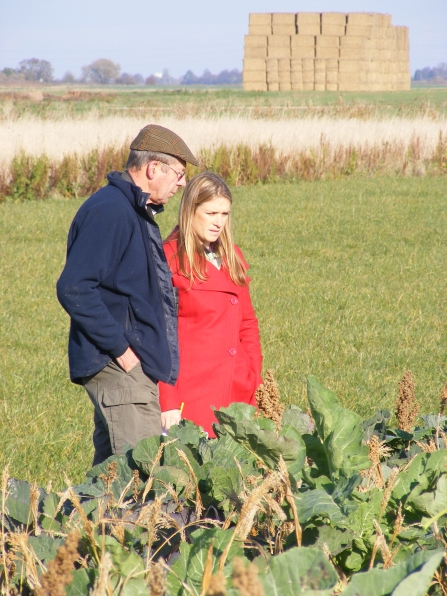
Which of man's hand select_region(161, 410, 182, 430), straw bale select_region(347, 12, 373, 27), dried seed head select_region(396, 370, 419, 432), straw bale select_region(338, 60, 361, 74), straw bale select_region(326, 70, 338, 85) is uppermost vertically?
straw bale select_region(347, 12, 373, 27)

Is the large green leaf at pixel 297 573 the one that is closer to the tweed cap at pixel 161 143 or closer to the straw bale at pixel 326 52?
the tweed cap at pixel 161 143

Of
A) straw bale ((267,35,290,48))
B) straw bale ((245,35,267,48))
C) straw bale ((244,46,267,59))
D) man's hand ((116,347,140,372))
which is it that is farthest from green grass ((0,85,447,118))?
man's hand ((116,347,140,372))

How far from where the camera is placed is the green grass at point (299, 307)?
4.52 m

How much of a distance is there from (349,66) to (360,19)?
85.0 inches

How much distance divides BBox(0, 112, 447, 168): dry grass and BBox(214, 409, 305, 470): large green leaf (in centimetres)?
1207

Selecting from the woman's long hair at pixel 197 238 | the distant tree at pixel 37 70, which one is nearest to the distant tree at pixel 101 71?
the distant tree at pixel 37 70

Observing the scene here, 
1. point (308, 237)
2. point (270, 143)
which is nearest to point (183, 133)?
point (270, 143)

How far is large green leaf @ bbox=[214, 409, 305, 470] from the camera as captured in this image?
4.24 ft

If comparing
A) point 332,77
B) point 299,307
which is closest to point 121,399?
point 299,307

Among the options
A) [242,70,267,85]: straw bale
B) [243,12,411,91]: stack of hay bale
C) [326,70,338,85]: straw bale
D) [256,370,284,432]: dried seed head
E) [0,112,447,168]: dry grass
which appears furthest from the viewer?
[242,70,267,85]: straw bale

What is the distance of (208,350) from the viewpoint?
3.07 m

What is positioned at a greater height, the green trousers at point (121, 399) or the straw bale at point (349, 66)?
the straw bale at point (349, 66)

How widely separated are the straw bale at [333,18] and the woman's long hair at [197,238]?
33.6 m

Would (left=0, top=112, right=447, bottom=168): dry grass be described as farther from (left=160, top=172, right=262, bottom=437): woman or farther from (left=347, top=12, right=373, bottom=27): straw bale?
(left=347, top=12, right=373, bottom=27): straw bale
